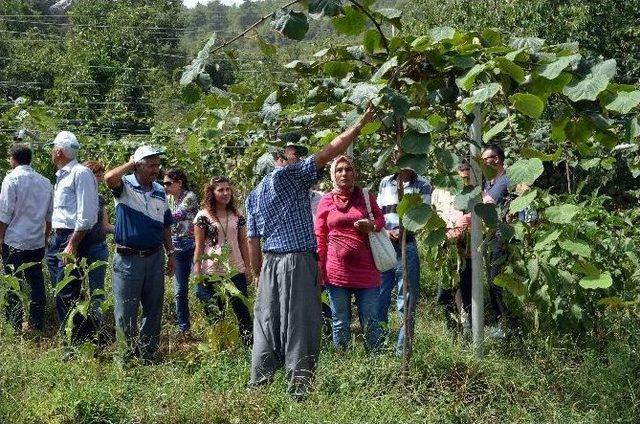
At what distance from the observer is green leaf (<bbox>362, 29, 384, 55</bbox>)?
4.57 meters

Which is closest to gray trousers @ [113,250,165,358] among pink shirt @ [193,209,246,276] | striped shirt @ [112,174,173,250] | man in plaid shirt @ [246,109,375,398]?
striped shirt @ [112,174,173,250]

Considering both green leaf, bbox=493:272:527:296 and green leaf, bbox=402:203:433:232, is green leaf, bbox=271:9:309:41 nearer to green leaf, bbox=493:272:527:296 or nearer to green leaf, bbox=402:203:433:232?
green leaf, bbox=402:203:433:232

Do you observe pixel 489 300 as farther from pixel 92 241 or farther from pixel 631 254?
pixel 92 241

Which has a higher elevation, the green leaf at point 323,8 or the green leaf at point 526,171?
the green leaf at point 323,8

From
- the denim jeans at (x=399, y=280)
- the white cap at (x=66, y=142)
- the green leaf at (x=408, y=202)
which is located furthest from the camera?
the white cap at (x=66, y=142)

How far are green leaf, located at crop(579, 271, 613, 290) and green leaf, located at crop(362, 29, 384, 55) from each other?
73.3 inches

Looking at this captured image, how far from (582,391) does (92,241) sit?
379cm

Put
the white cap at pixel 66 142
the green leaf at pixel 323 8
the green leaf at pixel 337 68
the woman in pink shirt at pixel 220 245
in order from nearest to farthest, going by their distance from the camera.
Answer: the green leaf at pixel 323 8 < the green leaf at pixel 337 68 < the white cap at pixel 66 142 < the woman in pink shirt at pixel 220 245

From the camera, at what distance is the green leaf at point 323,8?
3977 mm

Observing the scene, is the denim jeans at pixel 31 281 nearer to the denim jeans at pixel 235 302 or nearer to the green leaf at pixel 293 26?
the denim jeans at pixel 235 302

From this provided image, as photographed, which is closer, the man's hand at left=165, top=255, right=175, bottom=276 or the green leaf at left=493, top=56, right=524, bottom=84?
the green leaf at left=493, top=56, right=524, bottom=84

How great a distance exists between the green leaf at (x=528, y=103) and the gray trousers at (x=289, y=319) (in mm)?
1502

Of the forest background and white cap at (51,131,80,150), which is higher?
white cap at (51,131,80,150)

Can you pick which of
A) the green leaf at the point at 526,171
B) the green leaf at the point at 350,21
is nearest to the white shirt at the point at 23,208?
the green leaf at the point at 350,21
